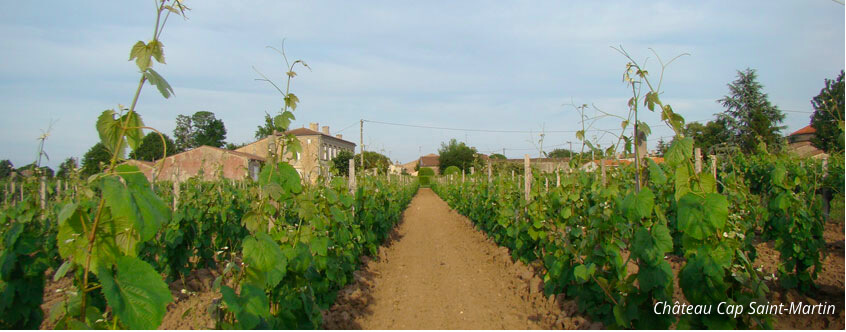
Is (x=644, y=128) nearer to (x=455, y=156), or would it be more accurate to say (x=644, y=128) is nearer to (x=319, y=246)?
(x=319, y=246)

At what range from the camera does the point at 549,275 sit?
15.0ft

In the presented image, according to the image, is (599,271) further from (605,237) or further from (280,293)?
(280,293)

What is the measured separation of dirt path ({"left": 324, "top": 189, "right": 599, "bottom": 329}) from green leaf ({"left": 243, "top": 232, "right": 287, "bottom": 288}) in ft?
7.43

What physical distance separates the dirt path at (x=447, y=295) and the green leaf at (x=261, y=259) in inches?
89.2

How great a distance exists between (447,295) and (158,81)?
4.80 meters

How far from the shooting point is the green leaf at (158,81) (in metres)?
1.26

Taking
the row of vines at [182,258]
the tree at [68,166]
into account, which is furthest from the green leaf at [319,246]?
the tree at [68,166]

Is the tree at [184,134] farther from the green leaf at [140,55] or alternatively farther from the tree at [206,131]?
the green leaf at [140,55]

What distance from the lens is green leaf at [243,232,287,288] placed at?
199cm

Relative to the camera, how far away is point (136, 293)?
1209 mm

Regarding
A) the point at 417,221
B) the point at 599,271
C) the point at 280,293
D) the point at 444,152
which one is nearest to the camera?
the point at 280,293

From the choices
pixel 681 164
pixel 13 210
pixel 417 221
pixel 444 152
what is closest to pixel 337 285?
pixel 13 210

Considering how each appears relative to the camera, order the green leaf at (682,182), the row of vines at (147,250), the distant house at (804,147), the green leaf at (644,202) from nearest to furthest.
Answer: the row of vines at (147,250) < the green leaf at (682,182) < the green leaf at (644,202) < the distant house at (804,147)

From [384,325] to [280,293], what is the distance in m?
2.02
